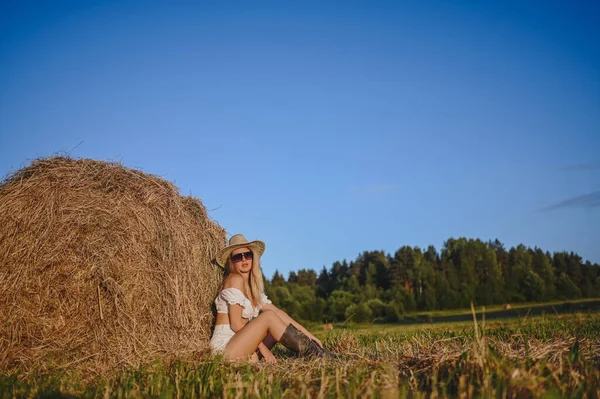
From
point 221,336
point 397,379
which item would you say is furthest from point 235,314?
point 397,379

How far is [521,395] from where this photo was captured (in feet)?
10.7

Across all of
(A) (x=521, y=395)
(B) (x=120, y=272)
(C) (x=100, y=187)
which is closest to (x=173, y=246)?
(B) (x=120, y=272)

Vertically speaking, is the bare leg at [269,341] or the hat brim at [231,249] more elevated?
the hat brim at [231,249]

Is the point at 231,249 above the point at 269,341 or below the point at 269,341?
above

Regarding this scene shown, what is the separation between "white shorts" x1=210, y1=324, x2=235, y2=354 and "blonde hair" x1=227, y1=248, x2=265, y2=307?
66 centimetres

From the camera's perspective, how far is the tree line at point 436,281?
→ 40.9 metres

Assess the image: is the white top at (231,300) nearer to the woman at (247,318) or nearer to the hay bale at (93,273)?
the woman at (247,318)

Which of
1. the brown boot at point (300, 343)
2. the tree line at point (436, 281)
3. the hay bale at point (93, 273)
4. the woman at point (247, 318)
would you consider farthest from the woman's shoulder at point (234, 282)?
the tree line at point (436, 281)

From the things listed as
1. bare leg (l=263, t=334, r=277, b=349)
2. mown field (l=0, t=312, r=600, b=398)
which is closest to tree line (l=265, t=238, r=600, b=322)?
bare leg (l=263, t=334, r=277, b=349)

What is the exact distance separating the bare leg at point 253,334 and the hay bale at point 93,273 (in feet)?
1.70

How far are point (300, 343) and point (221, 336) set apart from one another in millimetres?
1047

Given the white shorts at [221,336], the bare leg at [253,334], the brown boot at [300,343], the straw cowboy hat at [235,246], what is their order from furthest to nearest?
the straw cowboy hat at [235,246], the white shorts at [221,336], the brown boot at [300,343], the bare leg at [253,334]

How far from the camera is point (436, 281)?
5169 centimetres

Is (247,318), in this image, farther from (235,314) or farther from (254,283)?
(254,283)
